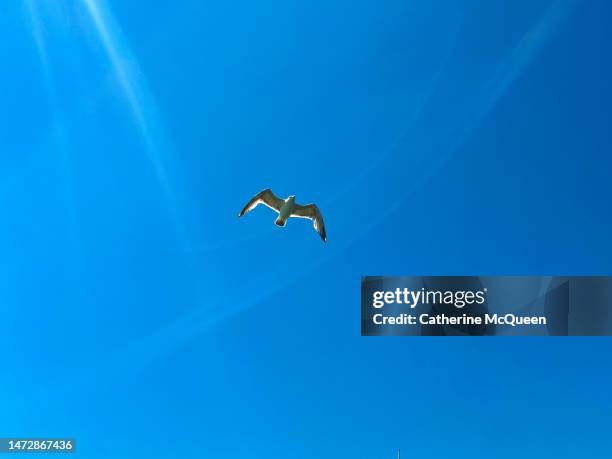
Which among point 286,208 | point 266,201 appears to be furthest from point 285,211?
point 266,201

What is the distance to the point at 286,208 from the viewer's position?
29031 millimetres

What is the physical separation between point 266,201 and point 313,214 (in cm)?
228

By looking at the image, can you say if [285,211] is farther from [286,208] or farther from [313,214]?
[313,214]

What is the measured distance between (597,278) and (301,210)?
1314 cm

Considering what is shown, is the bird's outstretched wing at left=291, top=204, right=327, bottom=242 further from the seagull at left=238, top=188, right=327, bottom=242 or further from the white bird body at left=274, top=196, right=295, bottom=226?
the white bird body at left=274, top=196, right=295, bottom=226

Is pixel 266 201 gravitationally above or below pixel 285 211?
above

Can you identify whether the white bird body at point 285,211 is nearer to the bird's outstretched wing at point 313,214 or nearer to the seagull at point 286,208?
the seagull at point 286,208

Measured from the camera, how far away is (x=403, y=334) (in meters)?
27.8

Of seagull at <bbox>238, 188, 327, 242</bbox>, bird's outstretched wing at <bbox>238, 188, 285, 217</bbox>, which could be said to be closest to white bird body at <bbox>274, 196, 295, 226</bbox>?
seagull at <bbox>238, 188, 327, 242</bbox>

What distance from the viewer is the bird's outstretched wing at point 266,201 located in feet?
93.8

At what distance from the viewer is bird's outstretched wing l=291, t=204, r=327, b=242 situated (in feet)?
96.4

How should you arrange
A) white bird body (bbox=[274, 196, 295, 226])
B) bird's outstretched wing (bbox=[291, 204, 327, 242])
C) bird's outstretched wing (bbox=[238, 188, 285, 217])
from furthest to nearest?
bird's outstretched wing (bbox=[291, 204, 327, 242]) → white bird body (bbox=[274, 196, 295, 226]) → bird's outstretched wing (bbox=[238, 188, 285, 217])

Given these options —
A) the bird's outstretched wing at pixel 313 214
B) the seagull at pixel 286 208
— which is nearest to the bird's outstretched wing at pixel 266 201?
the seagull at pixel 286 208

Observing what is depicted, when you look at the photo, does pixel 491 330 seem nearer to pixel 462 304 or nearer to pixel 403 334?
pixel 462 304
